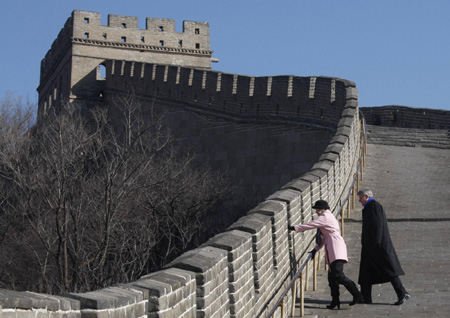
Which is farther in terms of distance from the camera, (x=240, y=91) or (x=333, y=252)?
(x=240, y=91)

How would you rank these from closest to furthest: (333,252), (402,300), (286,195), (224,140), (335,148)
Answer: (402,300)
(333,252)
(286,195)
(335,148)
(224,140)

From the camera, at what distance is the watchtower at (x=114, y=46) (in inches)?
1293

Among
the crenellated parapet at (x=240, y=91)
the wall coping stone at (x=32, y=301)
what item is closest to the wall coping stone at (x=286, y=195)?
the wall coping stone at (x=32, y=301)

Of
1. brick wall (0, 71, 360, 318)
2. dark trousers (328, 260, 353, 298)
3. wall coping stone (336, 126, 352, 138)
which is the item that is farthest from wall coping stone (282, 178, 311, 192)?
wall coping stone (336, 126, 352, 138)

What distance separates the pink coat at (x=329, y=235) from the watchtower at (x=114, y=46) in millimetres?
24298

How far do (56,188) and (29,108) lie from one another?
13860 mm

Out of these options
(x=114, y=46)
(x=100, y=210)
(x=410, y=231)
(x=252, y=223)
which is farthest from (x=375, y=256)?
(x=114, y=46)

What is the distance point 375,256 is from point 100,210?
15.9 meters

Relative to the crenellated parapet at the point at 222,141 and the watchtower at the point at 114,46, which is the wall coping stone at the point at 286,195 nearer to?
the crenellated parapet at the point at 222,141

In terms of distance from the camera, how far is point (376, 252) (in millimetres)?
8750

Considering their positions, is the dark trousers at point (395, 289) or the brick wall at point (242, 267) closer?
the brick wall at point (242, 267)

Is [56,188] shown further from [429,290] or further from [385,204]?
[429,290]

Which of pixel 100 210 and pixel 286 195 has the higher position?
pixel 286 195

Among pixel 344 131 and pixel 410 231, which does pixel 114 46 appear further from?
pixel 410 231
